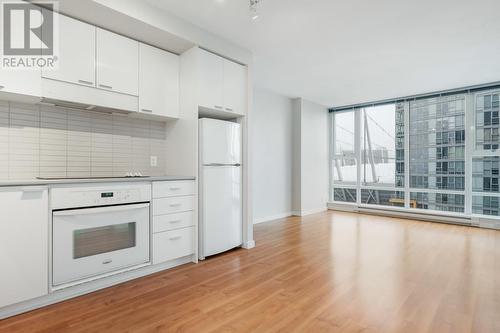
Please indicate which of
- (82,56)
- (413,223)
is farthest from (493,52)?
(82,56)

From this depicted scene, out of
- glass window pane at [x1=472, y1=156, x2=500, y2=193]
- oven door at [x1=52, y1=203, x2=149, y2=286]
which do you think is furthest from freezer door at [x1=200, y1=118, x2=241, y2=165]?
glass window pane at [x1=472, y1=156, x2=500, y2=193]

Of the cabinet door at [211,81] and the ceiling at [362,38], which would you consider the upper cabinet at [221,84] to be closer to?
the cabinet door at [211,81]

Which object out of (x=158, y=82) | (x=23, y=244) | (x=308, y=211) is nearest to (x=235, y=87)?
(x=158, y=82)

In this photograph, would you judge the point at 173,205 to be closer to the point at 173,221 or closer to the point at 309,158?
the point at 173,221

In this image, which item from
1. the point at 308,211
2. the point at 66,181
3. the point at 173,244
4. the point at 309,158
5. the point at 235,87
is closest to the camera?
the point at 66,181

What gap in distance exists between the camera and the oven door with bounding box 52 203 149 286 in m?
2.09

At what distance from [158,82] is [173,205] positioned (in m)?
1.39

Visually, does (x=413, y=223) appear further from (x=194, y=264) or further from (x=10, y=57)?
(x=10, y=57)

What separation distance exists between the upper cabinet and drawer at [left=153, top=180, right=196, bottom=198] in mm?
922

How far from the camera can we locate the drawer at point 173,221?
269cm

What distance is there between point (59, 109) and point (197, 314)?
7.56 feet

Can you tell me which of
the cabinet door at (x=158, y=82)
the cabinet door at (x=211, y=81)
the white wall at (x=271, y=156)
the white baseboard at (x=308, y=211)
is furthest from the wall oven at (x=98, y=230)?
the white baseboard at (x=308, y=211)

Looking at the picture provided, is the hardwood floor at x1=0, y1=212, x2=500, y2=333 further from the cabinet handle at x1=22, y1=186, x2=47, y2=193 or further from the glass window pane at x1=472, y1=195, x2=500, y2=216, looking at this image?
the glass window pane at x1=472, y1=195, x2=500, y2=216

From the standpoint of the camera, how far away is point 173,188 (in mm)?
2814
